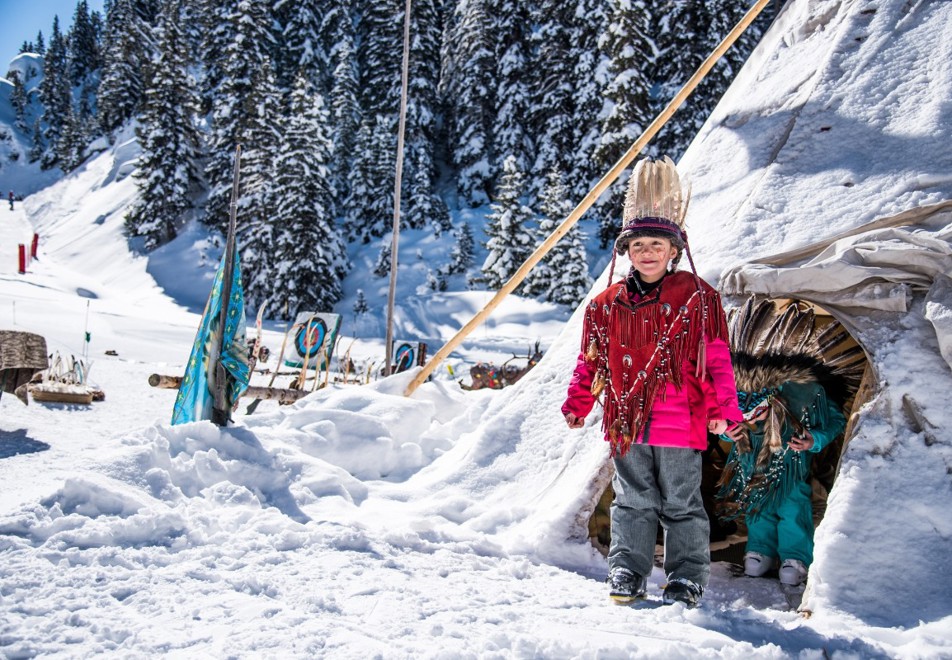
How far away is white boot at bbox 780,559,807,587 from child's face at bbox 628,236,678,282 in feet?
4.29

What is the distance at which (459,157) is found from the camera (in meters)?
29.0

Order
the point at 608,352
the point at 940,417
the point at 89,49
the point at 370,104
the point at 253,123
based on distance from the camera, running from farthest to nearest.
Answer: the point at 89,49
the point at 370,104
the point at 253,123
the point at 608,352
the point at 940,417

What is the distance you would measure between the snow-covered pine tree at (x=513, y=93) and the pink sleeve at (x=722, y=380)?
85.1 ft

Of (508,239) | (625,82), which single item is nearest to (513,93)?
(625,82)

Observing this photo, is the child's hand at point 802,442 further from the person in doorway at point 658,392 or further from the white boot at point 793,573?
the person in doorway at point 658,392

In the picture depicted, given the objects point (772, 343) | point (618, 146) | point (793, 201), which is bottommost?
point (772, 343)

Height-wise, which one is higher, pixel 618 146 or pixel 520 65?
pixel 520 65

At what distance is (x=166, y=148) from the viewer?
27.1 m

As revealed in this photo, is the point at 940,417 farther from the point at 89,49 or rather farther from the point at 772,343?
the point at 89,49

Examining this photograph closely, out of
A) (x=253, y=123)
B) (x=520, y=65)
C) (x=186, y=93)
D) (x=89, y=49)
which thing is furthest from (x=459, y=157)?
(x=89, y=49)

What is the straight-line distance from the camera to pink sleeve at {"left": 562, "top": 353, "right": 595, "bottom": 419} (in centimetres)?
229

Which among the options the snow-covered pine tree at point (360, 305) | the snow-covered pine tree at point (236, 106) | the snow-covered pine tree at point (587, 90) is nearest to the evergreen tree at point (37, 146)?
the snow-covered pine tree at point (236, 106)

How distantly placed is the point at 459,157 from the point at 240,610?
2833cm

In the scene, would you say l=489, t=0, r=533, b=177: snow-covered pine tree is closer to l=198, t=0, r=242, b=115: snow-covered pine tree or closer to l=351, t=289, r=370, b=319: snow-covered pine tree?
l=351, t=289, r=370, b=319: snow-covered pine tree
